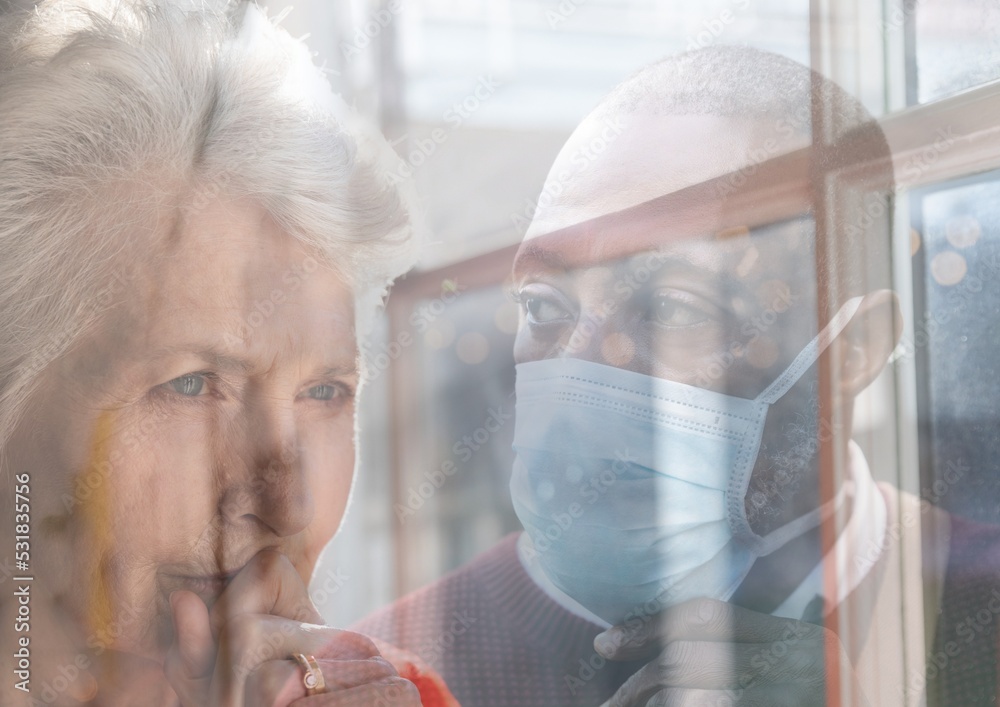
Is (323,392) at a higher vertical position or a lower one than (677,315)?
lower

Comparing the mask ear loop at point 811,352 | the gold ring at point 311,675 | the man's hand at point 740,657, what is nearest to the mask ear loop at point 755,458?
the mask ear loop at point 811,352

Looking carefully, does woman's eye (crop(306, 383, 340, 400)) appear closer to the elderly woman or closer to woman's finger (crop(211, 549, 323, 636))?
the elderly woman

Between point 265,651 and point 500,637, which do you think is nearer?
point 265,651

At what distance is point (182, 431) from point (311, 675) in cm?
43

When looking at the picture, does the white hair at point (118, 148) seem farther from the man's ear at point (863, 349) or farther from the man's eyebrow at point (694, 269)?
the man's ear at point (863, 349)

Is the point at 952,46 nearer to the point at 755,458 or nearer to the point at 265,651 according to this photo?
the point at 755,458

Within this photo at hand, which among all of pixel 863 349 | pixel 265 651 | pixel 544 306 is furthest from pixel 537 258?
pixel 265 651

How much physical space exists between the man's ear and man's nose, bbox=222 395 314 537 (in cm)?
90

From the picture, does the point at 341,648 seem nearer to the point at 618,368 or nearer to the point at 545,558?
the point at 545,558

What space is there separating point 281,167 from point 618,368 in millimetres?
653

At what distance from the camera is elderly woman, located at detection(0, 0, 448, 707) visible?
55.3 inches

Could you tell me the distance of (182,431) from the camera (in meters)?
1.41

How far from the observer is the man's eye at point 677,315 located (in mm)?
1414

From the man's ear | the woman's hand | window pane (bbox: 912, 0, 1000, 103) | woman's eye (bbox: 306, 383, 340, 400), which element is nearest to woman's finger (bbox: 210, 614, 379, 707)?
the woman's hand
